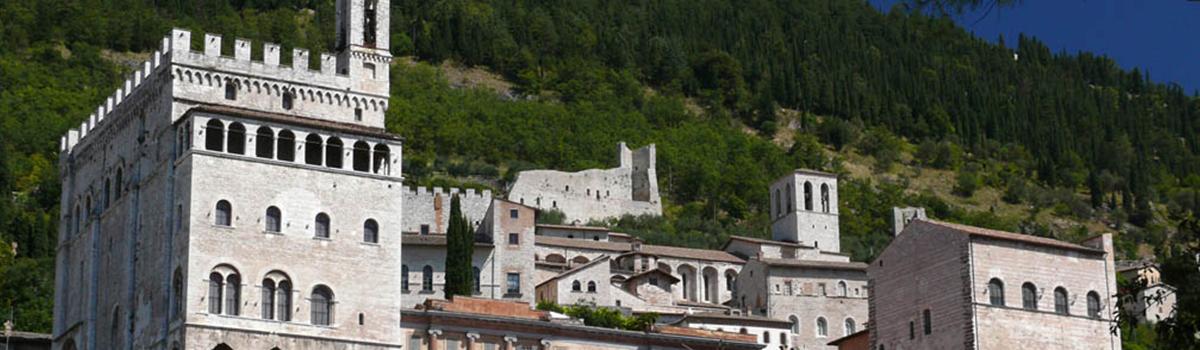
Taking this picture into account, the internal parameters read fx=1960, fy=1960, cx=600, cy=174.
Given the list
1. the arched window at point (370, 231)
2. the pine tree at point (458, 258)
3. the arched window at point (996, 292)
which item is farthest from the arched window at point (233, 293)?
the arched window at point (996, 292)

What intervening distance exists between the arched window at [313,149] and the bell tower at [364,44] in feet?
10.7

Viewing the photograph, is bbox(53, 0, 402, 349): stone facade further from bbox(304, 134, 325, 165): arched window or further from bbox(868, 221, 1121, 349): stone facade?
bbox(868, 221, 1121, 349): stone facade

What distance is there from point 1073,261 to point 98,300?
3472 cm

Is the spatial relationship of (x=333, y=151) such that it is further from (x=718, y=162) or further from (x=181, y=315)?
(x=718, y=162)

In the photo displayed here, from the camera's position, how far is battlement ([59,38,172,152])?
65.2 metres

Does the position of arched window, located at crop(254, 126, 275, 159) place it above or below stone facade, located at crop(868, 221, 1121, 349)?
above

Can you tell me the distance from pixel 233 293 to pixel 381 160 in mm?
7162

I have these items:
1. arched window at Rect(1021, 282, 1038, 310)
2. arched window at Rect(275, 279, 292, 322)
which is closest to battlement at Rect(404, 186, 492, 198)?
arched window at Rect(1021, 282, 1038, 310)

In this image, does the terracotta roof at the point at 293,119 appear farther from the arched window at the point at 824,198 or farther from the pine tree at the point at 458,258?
the arched window at the point at 824,198

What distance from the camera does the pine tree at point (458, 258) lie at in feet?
274

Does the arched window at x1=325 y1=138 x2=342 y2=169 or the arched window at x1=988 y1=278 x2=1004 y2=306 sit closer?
the arched window at x1=325 y1=138 x2=342 y2=169

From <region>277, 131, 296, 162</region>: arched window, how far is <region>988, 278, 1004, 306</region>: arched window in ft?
80.9

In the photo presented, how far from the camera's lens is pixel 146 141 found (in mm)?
65250

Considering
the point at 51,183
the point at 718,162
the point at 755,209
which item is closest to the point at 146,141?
the point at 51,183
